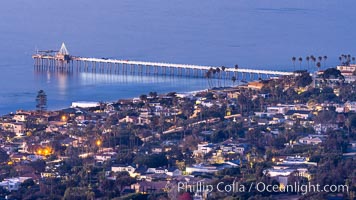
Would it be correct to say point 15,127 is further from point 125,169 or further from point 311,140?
point 311,140

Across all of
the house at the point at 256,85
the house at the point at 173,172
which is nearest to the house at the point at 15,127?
the house at the point at 173,172

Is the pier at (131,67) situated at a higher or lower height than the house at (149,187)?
higher

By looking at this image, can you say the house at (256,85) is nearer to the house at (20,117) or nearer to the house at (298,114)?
the house at (298,114)

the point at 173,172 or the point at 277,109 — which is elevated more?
the point at 277,109

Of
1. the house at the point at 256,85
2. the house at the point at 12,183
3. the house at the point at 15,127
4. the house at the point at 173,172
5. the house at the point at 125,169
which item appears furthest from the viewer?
the house at the point at 256,85

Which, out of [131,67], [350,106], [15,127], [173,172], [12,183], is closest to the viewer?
[12,183]

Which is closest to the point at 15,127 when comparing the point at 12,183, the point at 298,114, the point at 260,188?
the point at 298,114

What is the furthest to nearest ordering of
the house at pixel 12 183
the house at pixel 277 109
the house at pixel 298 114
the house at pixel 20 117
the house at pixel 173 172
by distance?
the house at pixel 277 109 → the house at pixel 20 117 → the house at pixel 298 114 → the house at pixel 173 172 → the house at pixel 12 183

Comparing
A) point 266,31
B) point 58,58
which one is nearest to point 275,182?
point 58,58
